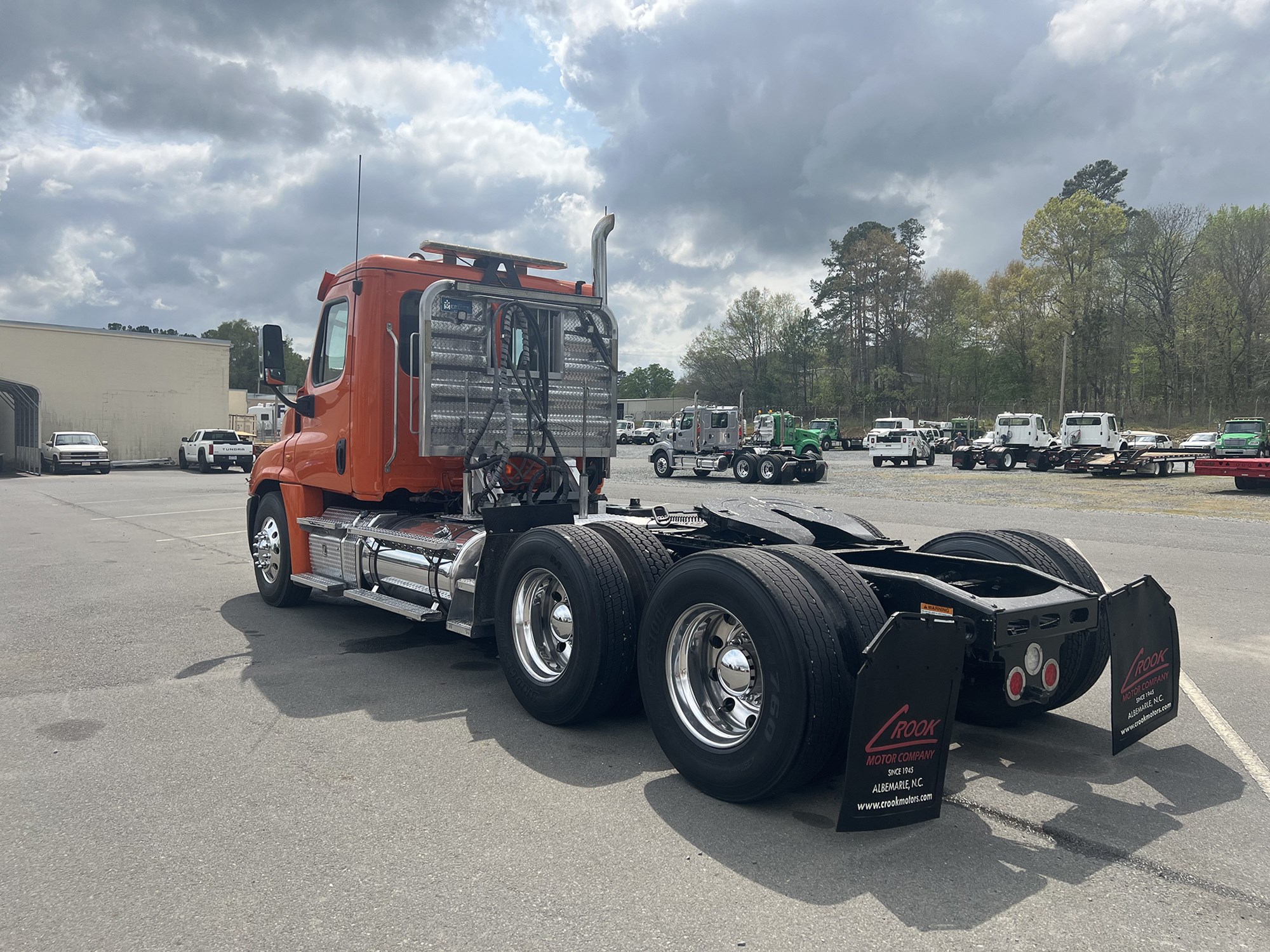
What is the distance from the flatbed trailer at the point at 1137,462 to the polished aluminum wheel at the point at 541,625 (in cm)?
3016

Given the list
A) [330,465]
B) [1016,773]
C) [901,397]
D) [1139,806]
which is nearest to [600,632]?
[1016,773]

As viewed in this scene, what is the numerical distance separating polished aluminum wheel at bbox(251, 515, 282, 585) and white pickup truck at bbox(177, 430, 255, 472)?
28766 millimetres

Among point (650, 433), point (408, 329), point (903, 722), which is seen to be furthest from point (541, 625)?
point (650, 433)

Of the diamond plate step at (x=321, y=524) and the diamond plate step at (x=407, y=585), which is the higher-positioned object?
the diamond plate step at (x=321, y=524)

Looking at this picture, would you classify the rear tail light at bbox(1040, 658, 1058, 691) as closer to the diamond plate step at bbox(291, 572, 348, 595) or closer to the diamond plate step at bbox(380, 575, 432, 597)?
the diamond plate step at bbox(380, 575, 432, 597)

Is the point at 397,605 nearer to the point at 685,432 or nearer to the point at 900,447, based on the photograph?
the point at 685,432

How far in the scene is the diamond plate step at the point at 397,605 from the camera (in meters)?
5.78

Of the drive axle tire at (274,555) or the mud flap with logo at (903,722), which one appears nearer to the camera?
the mud flap with logo at (903,722)

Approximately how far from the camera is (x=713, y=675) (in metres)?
4.05

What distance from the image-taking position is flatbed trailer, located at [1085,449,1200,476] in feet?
98.8

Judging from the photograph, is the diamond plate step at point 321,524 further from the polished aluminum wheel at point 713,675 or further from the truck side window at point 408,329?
the polished aluminum wheel at point 713,675

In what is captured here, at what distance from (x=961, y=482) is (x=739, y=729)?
27.3 metres

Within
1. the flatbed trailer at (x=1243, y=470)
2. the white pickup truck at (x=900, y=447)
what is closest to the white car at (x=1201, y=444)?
the white pickup truck at (x=900, y=447)

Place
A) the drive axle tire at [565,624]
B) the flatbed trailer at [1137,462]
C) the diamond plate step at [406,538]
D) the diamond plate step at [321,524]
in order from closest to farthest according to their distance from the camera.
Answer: the drive axle tire at [565,624] < the diamond plate step at [406,538] < the diamond plate step at [321,524] < the flatbed trailer at [1137,462]
